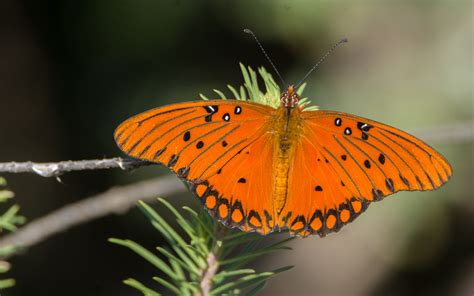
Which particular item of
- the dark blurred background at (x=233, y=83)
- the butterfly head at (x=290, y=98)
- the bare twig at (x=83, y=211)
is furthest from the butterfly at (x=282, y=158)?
the dark blurred background at (x=233, y=83)

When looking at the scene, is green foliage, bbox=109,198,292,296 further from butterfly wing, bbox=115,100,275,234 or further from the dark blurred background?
the dark blurred background

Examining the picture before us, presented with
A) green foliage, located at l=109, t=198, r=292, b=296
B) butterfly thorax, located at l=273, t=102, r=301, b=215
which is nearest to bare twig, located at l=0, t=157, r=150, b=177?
green foliage, located at l=109, t=198, r=292, b=296

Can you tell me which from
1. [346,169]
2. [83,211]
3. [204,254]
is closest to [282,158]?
[346,169]

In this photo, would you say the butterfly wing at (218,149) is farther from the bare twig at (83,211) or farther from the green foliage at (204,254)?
the bare twig at (83,211)

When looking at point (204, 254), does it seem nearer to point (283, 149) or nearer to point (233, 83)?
point (283, 149)

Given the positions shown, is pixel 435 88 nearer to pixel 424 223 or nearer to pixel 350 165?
pixel 424 223

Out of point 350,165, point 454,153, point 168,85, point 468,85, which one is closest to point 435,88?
point 468,85
